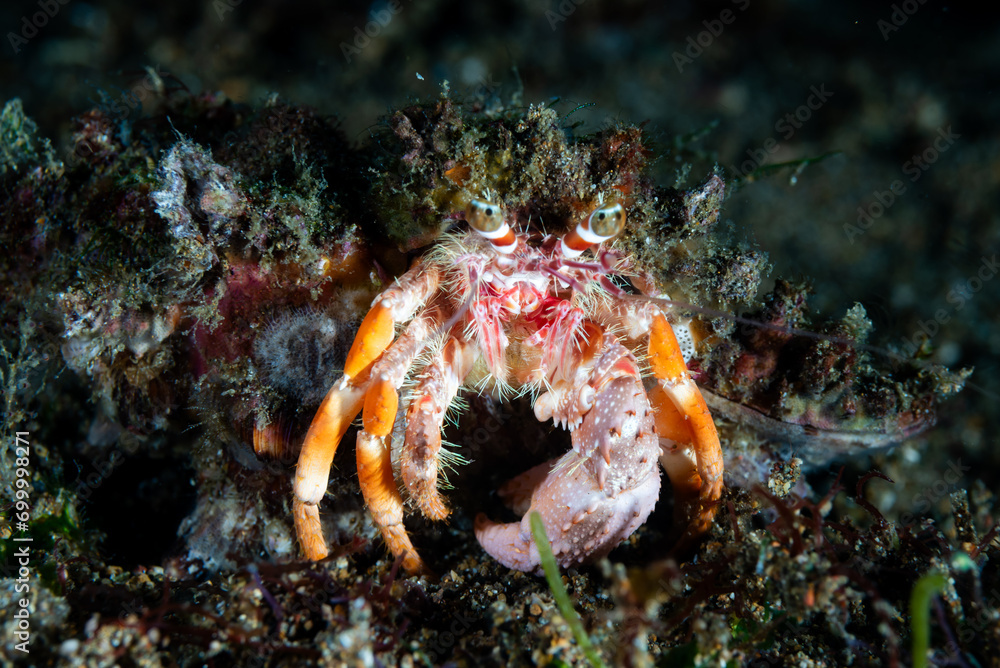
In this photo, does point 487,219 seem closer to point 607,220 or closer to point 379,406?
point 607,220

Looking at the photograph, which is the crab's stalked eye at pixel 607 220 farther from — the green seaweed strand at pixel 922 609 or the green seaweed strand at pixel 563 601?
the green seaweed strand at pixel 922 609

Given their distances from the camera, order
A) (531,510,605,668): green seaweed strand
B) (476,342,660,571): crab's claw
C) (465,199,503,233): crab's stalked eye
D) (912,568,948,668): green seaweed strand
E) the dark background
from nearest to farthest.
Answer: (912,568,948,668): green seaweed strand → (531,510,605,668): green seaweed strand → (465,199,503,233): crab's stalked eye → (476,342,660,571): crab's claw → the dark background

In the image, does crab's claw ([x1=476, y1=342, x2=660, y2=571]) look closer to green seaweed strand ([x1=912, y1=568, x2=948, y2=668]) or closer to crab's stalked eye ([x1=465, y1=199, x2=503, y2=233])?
crab's stalked eye ([x1=465, y1=199, x2=503, y2=233])

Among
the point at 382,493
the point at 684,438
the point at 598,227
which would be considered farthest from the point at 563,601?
the point at 598,227

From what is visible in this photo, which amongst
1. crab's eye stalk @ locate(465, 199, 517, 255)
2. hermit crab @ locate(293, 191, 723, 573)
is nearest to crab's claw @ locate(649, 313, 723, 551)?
hermit crab @ locate(293, 191, 723, 573)

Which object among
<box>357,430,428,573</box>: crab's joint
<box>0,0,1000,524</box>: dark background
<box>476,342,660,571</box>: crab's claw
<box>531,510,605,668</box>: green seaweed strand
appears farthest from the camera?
<box>0,0,1000,524</box>: dark background

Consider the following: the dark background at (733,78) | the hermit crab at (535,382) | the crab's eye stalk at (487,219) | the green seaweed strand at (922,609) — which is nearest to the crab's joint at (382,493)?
the hermit crab at (535,382)

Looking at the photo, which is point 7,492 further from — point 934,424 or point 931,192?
point 931,192
